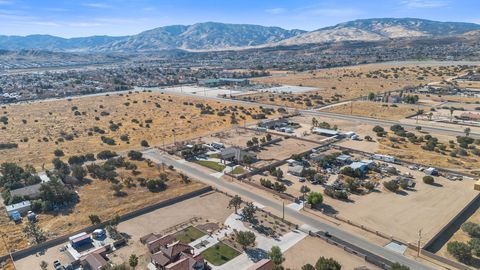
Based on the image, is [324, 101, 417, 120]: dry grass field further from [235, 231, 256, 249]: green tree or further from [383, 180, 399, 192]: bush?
[235, 231, 256, 249]: green tree

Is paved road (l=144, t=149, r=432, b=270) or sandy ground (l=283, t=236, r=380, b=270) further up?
paved road (l=144, t=149, r=432, b=270)

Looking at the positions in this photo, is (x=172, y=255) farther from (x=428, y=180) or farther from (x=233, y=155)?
(x=428, y=180)

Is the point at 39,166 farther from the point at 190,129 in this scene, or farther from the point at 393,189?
the point at 393,189

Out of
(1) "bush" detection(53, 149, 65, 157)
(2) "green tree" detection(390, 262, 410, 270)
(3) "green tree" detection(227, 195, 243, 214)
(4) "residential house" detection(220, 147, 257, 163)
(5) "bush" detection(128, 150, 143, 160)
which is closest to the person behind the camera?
(2) "green tree" detection(390, 262, 410, 270)

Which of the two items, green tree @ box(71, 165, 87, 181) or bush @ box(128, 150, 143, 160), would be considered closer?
green tree @ box(71, 165, 87, 181)

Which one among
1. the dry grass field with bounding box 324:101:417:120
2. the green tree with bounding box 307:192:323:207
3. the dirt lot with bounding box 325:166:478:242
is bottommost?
the dirt lot with bounding box 325:166:478:242

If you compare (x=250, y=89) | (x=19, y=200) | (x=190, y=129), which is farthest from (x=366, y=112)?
(x=19, y=200)

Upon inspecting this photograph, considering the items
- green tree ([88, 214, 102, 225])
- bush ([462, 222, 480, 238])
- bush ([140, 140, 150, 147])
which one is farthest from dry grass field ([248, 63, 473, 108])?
green tree ([88, 214, 102, 225])
